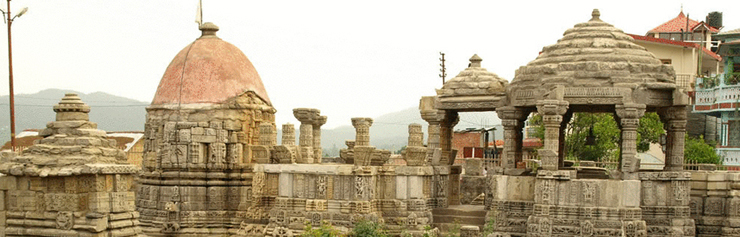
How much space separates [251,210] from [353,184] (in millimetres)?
3320

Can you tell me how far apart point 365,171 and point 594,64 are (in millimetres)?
5514

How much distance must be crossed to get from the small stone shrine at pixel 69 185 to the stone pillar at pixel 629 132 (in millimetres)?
9876

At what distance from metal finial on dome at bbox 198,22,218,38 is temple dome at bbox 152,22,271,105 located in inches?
2.2

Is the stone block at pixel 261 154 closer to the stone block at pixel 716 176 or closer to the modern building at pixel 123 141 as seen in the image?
the stone block at pixel 716 176

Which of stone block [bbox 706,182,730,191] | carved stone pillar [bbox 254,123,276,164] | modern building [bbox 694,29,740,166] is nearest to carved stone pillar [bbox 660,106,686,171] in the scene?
stone block [bbox 706,182,730,191]

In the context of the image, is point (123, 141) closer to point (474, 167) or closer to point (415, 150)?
point (474, 167)

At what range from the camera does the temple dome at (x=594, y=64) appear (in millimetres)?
23438

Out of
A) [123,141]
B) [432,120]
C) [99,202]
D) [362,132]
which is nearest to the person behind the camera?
[99,202]

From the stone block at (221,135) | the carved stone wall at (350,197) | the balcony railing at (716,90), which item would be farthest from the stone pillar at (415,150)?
the balcony railing at (716,90)

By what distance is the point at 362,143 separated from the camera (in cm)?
2581

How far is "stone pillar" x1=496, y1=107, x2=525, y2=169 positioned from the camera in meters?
25.2

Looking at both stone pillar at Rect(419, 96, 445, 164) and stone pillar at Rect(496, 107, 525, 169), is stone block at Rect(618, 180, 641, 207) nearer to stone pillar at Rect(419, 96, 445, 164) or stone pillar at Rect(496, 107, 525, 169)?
stone pillar at Rect(496, 107, 525, 169)

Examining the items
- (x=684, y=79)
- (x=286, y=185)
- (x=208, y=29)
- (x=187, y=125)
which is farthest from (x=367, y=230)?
(x=684, y=79)

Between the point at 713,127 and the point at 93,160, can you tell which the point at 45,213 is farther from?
the point at 713,127
